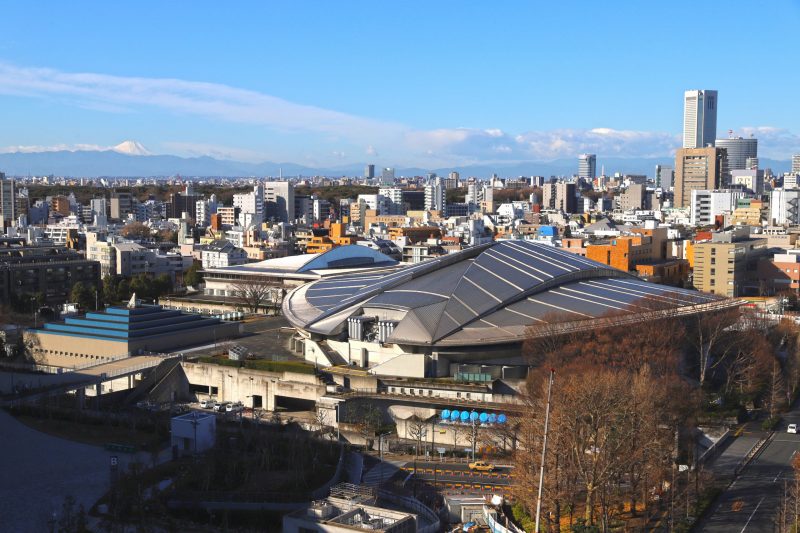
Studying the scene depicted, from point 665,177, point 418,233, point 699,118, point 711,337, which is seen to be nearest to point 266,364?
point 711,337

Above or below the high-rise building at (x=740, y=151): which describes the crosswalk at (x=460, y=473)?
below

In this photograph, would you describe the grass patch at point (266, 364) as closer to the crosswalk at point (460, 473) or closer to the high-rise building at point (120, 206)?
the crosswalk at point (460, 473)

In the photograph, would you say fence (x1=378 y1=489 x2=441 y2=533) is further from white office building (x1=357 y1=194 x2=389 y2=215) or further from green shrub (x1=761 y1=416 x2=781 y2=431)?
white office building (x1=357 y1=194 x2=389 y2=215)

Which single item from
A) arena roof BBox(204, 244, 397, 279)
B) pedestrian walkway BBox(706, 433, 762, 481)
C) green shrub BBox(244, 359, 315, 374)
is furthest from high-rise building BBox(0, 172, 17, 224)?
pedestrian walkway BBox(706, 433, 762, 481)

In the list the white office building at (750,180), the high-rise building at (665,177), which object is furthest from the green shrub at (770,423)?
the high-rise building at (665,177)

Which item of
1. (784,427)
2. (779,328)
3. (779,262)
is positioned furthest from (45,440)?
(779,262)

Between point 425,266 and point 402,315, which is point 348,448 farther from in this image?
point 425,266

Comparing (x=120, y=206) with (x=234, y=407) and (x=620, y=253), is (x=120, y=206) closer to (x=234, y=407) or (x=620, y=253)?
(x=620, y=253)
